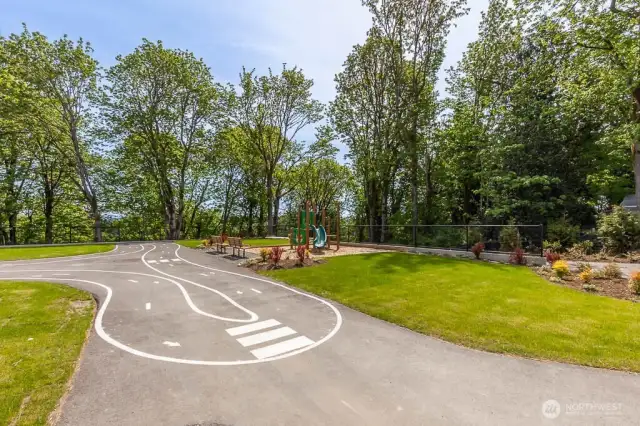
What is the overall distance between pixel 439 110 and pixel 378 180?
26.7 ft

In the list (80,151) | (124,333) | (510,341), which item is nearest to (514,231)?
(510,341)

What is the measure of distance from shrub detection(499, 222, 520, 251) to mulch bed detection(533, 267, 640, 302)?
359 centimetres

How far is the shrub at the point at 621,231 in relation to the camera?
13.4m

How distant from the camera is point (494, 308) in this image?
712 cm

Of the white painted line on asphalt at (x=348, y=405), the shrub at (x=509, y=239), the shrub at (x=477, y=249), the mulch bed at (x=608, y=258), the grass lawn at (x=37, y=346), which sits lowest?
the white painted line on asphalt at (x=348, y=405)

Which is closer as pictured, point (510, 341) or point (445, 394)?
point (445, 394)

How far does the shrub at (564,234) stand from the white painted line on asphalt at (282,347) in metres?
16.2

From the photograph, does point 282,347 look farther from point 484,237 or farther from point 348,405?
point 484,237

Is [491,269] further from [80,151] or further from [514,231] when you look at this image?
[80,151]

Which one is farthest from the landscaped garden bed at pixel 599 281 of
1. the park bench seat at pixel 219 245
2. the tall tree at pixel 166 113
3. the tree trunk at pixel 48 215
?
the tree trunk at pixel 48 215

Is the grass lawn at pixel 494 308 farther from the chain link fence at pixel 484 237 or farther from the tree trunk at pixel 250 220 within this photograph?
the tree trunk at pixel 250 220

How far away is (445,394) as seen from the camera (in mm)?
3768

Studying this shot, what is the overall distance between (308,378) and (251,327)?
245 cm

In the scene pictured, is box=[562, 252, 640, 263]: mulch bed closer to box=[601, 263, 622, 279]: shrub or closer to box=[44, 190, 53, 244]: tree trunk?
box=[601, 263, 622, 279]: shrub
